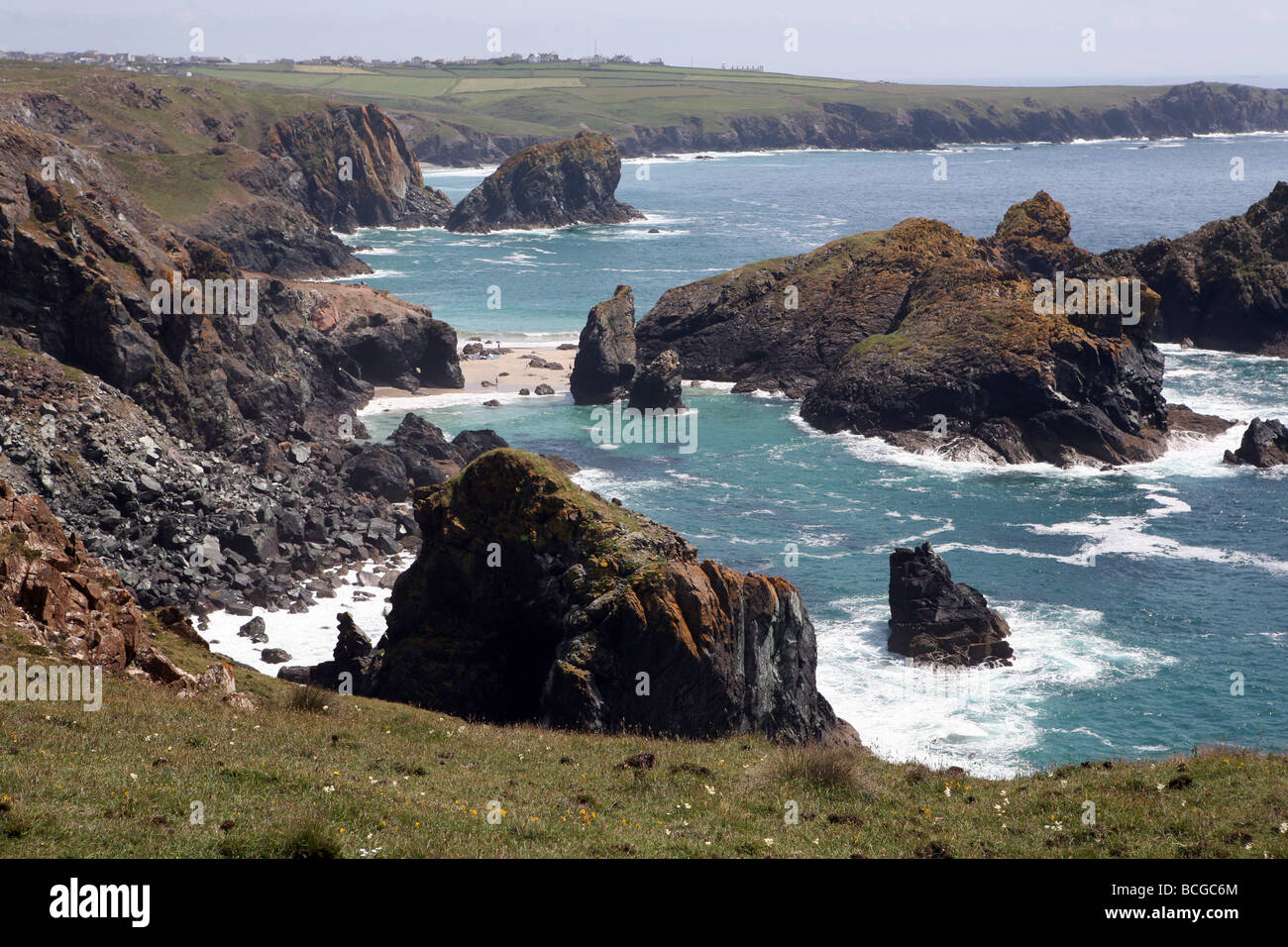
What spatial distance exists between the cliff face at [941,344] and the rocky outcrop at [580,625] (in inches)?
1789

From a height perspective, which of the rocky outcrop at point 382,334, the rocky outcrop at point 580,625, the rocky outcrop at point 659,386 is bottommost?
the rocky outcrop at point 580,625

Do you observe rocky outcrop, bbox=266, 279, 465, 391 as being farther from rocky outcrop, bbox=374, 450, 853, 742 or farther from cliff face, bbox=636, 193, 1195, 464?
rocky outcrop, bbox=374, 450, 853, 742

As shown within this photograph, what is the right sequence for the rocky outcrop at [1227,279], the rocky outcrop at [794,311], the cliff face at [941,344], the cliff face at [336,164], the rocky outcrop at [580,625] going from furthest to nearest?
the cliff face at [336,164] < the rocky outcrop at [1227,279] < the rocky outcrop at [794,311] < the cliff face at [941,344] < the rocky outcrop at [580,625]

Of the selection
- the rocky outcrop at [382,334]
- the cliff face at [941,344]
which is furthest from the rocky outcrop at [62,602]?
the cliff face at [941,344]

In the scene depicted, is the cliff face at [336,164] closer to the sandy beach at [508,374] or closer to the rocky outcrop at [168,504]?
the sandy beach at [508,374]

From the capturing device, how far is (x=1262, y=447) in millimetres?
70812

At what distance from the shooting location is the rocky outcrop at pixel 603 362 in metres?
89.6

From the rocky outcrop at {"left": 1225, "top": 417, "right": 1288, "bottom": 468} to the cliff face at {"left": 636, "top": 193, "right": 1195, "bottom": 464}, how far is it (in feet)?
17.0

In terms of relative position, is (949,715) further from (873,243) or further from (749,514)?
(873,243)

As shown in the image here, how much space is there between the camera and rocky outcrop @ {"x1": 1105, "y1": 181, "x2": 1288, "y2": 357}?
336 feet

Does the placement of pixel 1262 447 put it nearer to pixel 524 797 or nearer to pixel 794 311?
pixel 794 311

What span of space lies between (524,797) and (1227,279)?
10609cm
